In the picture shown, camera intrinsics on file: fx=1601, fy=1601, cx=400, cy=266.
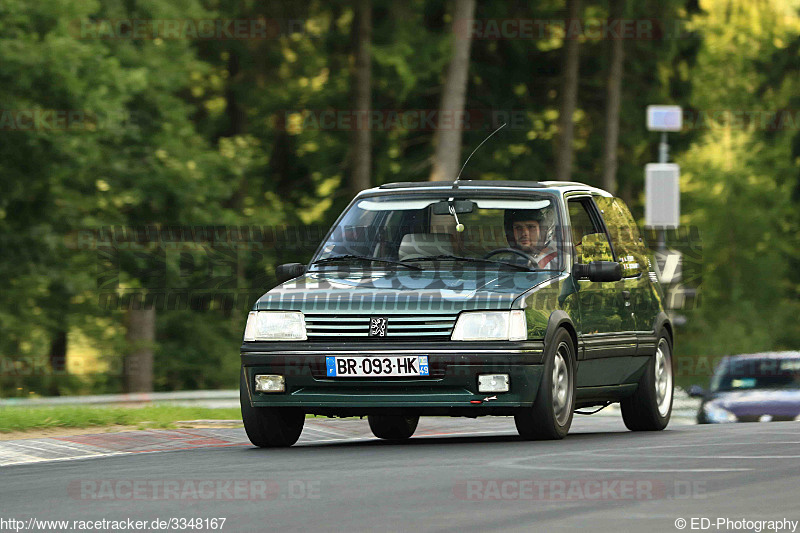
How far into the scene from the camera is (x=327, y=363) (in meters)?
11.2

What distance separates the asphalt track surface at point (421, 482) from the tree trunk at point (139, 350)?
79.2 ft

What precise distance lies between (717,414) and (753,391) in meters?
0.83

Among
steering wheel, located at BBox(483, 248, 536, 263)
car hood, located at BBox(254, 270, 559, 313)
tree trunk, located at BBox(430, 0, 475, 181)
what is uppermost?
tree trunk, located at BBox(430, 0, 475, 181)

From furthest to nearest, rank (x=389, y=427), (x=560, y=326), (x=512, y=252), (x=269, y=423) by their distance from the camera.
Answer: (x=389, y=427), (x=512, y=252), (x=269, y=423), (x=560, y=326)

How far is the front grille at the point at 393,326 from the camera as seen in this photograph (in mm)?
11047

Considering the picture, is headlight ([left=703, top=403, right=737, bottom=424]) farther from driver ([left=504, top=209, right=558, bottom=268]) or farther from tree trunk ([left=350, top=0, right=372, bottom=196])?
tree trunk ([left=350, top=0, right=372, bottom=196])

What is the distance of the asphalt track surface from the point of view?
7562 mm

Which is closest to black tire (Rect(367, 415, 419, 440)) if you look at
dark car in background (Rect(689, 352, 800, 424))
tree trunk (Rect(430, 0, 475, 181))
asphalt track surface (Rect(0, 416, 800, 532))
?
asphalt track surface (Rect(0, 416, 800, 532))

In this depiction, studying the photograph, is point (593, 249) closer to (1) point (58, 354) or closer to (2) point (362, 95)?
(2) point (362, 95)

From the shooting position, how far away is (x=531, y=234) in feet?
40.7

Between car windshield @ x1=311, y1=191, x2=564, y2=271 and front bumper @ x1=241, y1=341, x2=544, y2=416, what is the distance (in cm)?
108

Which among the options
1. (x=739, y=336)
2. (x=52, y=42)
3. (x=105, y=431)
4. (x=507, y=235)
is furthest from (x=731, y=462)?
(x=739, y=336)

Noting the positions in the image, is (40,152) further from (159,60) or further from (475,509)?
(475,509)

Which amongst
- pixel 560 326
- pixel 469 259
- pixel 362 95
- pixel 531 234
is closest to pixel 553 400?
pixel 560 326
